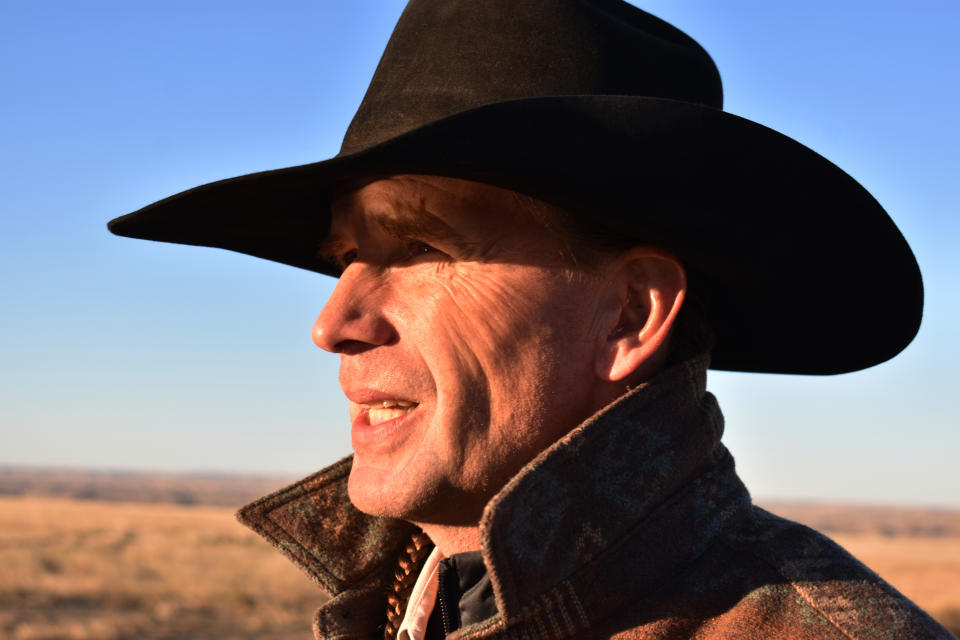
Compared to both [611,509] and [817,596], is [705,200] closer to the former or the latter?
[611,509]

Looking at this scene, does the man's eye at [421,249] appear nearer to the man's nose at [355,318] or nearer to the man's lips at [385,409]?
the man's nose at [355,318]

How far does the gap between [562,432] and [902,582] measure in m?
30.5

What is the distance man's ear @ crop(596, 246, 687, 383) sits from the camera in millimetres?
2451

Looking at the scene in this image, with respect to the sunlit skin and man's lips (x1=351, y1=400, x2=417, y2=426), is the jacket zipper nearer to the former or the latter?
the sunlit skin

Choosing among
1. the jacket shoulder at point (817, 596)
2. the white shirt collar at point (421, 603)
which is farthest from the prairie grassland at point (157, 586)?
the jacket shoulder at point (817, 596)

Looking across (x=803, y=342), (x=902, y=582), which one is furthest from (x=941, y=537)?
(x=803, y=342)

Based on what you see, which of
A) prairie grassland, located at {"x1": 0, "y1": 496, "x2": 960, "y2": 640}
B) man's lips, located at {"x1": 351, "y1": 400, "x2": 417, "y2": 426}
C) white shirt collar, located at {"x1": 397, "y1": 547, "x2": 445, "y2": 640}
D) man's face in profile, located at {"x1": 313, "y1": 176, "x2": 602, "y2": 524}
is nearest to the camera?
man's face in profile, located at {"x1": 313, "y1": 176, "x2": 602, "y2": 524}

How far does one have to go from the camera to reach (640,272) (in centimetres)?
251

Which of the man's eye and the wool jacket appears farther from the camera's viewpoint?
the man's eye

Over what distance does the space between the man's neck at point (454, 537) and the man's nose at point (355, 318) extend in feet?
1.61

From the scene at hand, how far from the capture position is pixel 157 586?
23.6 metres

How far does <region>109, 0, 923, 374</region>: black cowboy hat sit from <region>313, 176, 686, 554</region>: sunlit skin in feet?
0.51

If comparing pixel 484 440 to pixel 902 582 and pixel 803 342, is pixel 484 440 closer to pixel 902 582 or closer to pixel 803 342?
pixel 803 342

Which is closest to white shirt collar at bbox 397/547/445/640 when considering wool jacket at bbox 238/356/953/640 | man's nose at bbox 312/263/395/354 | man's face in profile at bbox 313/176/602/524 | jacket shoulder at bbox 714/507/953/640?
man's face in profile at bbox 313/176/602/524
